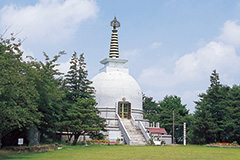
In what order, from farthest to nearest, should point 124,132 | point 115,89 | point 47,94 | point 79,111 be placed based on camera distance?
point 115,89
point 124,132
point 79,111
point 47,94

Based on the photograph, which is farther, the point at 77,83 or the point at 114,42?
the point at 114,42

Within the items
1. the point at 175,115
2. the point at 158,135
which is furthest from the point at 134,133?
the point at 175,115

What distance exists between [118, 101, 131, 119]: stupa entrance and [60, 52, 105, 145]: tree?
319 inches

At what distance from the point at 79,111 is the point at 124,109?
13.1 m

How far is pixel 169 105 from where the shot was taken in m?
53.2

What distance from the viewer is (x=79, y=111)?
31.2 meters


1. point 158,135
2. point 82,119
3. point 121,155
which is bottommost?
point 121,155

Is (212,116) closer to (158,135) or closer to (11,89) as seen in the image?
→ (158,135)

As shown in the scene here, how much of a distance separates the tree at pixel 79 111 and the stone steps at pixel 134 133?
4503mm

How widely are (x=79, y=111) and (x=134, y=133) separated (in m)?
9.32

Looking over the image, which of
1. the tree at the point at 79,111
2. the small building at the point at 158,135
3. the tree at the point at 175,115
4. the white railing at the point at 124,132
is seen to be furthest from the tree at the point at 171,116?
the tree at the point at 79,111

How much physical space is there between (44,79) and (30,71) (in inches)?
116

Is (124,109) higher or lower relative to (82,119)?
higher

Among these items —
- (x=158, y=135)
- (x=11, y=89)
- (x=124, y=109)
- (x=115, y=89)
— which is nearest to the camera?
(x=11, y=89)
